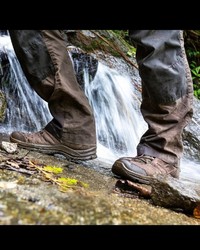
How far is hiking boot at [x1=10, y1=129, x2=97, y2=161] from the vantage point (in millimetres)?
2609

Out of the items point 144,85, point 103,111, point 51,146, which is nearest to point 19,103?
point 103,111

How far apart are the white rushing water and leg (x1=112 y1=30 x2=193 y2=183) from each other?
4.18 feet

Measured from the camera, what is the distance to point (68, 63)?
257 centimetres

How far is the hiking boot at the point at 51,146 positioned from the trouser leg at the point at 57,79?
40mm

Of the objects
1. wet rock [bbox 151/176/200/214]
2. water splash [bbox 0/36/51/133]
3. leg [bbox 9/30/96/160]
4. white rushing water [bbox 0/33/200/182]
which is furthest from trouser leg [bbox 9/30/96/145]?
water splash [bbox 0/36/51/133]

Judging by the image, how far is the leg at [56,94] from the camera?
2.48 metres

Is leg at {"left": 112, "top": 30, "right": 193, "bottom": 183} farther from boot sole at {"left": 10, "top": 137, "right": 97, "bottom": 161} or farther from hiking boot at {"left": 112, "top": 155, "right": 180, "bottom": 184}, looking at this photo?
boot sole at {"left": 10, "top": 137, "right": 97, "bottom": 161}

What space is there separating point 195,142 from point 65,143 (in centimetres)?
236

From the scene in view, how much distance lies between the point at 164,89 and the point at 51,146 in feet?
2.83

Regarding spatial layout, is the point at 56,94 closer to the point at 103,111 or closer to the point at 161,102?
the point at 161,102

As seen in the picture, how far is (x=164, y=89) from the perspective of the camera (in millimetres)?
2291
